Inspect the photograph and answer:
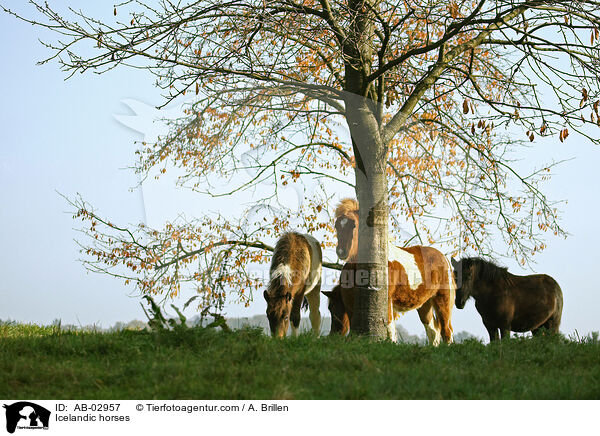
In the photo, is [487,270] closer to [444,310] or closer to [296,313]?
[444,310]

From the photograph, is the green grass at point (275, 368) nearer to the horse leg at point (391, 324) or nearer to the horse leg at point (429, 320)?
the horse leg at point (391, 324)

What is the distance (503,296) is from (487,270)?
25.4 inches

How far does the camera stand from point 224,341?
8.05 meters

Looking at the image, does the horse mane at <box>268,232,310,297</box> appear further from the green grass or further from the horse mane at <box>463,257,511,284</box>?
the horse mane at <box>463,257,511,284</box>

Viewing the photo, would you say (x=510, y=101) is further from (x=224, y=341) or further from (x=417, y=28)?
(x=224, y=341)

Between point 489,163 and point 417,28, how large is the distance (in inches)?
142

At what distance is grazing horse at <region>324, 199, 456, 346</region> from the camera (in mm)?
10961

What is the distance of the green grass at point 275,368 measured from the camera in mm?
5973
